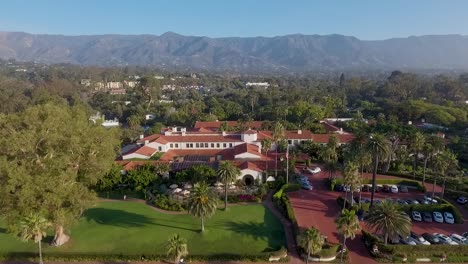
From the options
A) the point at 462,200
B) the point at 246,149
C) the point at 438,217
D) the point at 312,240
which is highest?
the point at 312,240

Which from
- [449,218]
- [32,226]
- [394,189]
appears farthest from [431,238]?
[32,226]

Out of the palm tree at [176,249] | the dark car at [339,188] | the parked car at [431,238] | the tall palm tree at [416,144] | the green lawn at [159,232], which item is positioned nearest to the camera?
the palm tree at [176,249]

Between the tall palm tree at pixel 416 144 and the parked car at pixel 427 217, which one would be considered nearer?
the parked car at pixel 427 217

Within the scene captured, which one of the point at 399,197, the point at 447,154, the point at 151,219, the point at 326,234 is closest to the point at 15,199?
the point at 151,219

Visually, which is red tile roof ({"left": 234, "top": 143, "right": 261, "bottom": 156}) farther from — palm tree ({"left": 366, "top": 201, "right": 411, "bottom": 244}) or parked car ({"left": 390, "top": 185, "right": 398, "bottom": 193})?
palm tree ({"left": 366, "top": 201, "right": 411, "bottom": 244})

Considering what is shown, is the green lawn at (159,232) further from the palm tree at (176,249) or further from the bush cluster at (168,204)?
the palm tree at (176,249)

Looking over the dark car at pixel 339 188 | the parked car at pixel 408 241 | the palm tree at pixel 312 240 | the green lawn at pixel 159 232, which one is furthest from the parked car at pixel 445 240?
the dark car at pixel 339 188

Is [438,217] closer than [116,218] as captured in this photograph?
Yes

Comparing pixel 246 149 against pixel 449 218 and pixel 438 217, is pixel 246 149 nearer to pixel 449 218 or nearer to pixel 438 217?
pixel 438 217
